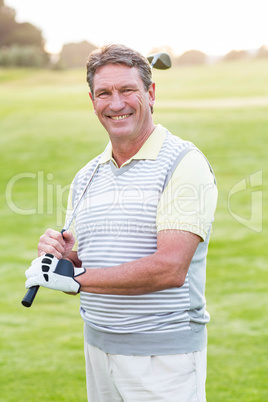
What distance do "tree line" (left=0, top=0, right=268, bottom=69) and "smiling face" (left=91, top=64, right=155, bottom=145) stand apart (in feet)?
126

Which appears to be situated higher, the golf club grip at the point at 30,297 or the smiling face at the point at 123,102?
the smiling face at the point at 123,102

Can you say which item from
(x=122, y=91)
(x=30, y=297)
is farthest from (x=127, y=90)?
(x=30, y=297)

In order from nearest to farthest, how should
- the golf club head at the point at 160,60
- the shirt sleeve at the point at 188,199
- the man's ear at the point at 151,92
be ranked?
the shirt sleeve at the point at 188,199 → the man's ear at the point at 151,92 → the golf club head at the point at 160,60

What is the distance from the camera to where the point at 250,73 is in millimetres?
28375

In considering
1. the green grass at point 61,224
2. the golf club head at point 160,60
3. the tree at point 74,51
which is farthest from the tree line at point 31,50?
the golf club head at point 160,60

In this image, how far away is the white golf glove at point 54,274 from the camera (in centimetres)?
205

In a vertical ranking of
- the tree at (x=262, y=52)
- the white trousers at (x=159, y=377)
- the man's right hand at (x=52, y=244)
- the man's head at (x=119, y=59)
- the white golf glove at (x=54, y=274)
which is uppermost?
the tree at (x=262, y=52)

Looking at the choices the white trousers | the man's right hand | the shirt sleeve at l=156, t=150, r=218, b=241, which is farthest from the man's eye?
the white trousers

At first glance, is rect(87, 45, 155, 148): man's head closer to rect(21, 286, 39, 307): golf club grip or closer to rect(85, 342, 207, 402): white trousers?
rect(21, 286, 39, 307): golf club grip

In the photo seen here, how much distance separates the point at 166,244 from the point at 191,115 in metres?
17.6

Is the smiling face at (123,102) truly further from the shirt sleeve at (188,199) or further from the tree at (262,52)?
the tree at (262,52)

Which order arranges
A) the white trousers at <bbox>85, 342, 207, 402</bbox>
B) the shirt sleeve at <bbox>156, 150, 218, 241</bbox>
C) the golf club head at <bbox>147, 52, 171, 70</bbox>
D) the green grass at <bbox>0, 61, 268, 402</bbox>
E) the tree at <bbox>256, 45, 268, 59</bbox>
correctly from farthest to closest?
the tree at <bbox>256, 45, 268, 59</bbox>
the green grass at <bbox>0, 61, 268, 402</bbox>
the golf club head at <bbox>147, 52, 171, 70</bbox>
the white trousers at <bbox>85, 342, 207, 402</bbox>
the shirt sleeve at <bbox>156, 150, 218, 241</bbox>

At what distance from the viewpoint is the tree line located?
40.5 metres

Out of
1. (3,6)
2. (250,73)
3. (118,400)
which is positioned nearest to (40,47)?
(3,6)
